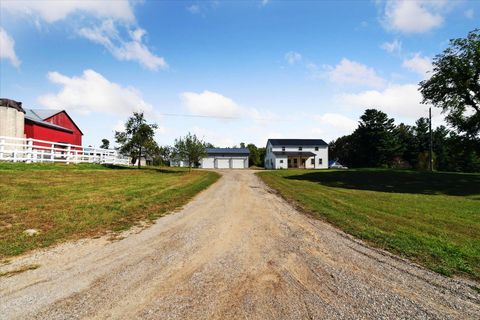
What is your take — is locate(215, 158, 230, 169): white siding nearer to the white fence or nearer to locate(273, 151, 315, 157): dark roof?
locate(273, 151, 315, 157): dark roof

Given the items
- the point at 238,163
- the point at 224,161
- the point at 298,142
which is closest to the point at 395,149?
the point at 298,142

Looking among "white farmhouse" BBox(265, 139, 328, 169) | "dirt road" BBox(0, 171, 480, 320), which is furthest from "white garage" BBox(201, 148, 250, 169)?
"dirt road" BBox(0, 171, 480, 320)

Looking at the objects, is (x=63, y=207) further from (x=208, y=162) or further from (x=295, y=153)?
(x=295, y=153)

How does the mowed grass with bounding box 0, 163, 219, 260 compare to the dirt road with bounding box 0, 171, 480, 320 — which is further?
the mowed grass with bounding box 0, 163, 219, 260

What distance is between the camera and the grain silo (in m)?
25.0

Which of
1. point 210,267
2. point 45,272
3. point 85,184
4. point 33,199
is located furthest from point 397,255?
point 85,184

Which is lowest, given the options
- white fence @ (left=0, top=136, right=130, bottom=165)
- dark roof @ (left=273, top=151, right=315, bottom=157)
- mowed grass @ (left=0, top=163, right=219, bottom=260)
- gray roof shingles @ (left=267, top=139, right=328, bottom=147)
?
mowed grass @ (left=0, top=163, right=219, bottom=260)

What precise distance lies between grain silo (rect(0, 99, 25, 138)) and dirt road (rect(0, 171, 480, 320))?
82.9 ft

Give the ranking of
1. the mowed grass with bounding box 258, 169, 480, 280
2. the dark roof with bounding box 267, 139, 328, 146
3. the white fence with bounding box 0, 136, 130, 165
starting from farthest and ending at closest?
the dark roof with bounding box 267, 139, 328, 146 < the white fence with bounding box 0, 136, 130, 165 < the mowed grass with bounding box 258, 169, 480, 280

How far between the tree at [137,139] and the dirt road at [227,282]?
27675 millimetres

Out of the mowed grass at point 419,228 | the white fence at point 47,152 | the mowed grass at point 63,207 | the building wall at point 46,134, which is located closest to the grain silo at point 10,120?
the white fence at point 47,152

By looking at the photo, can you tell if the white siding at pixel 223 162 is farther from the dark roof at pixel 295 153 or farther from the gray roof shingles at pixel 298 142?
the gray roof shingles at pixel 298 142

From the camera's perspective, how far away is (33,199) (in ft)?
38.5

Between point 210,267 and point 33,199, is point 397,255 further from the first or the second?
point 33,199
